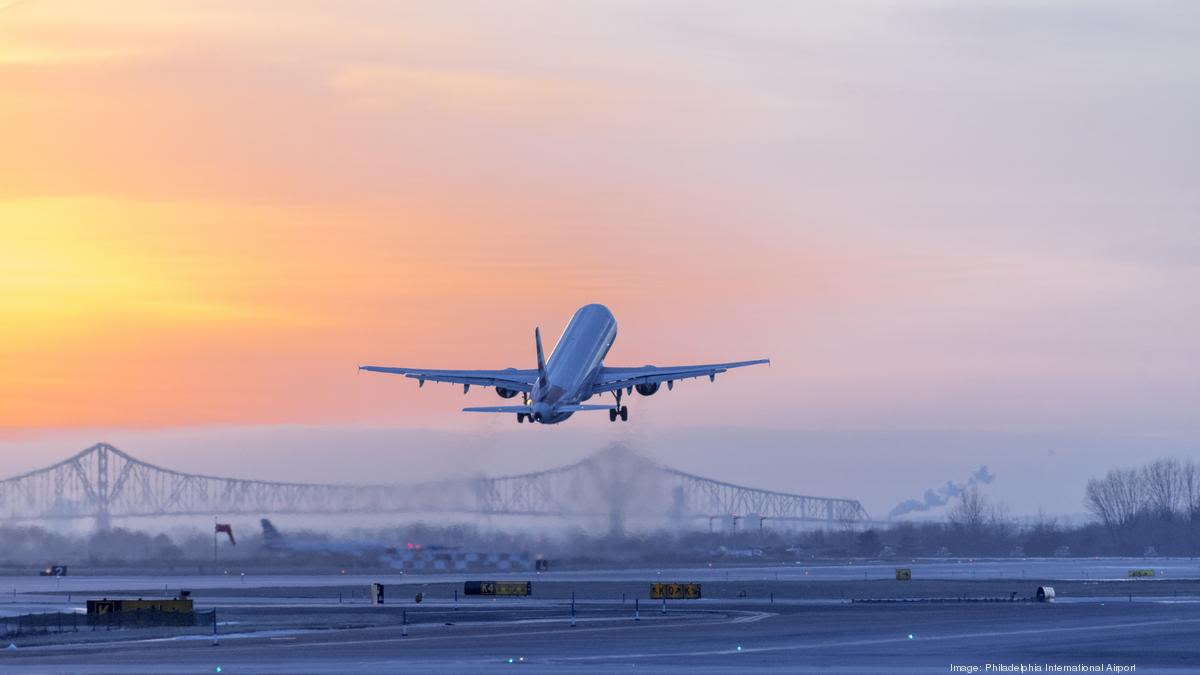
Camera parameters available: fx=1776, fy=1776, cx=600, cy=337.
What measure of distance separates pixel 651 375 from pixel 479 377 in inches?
413

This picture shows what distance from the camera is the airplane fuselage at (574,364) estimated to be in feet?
328

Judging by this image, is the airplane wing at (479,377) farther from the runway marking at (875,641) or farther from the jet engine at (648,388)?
the runway marking at (875,641)

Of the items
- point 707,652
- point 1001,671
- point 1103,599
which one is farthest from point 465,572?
point 1001,671

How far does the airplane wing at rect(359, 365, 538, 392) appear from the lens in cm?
10688

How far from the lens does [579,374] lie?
105125 mm

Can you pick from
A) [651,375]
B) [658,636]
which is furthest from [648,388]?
[658,636]

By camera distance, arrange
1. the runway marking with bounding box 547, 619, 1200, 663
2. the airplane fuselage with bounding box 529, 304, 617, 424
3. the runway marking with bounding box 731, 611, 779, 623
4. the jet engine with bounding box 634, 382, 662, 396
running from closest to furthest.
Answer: the runway marking with bounding box 547, 619, 1200, 663 < the runway marking with bounding box 731, 611, 779, 623 < the airplane fuselage with bounding box 529, 304, 617, 424 < the jet engine with bounding box 634, 382, 662, 396

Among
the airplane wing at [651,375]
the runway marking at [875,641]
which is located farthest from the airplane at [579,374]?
the runway marking at [875,641]

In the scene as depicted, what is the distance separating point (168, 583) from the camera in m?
141

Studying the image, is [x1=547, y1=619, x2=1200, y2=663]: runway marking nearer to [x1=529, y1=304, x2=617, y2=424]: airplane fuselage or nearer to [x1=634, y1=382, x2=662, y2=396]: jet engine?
[x1=529, y1=304, x2=617, y2=424]: airplane fuselage

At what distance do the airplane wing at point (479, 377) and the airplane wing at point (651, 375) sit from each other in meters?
4.59

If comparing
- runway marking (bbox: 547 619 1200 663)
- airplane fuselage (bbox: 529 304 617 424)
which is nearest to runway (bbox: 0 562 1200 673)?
runway marking (bbox: 547 619 1200 663)

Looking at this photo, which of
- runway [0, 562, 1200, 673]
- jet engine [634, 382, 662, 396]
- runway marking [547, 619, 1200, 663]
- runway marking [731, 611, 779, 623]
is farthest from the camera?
jet engine [634, 382, 662, 396]

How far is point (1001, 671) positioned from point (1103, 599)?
51.9 meters
